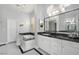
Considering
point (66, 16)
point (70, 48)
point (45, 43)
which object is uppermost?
point (66, 16)

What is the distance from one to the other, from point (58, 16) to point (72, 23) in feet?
1.85

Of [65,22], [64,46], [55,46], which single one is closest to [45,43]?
[55,46]

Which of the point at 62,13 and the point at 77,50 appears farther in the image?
the point at 62,13

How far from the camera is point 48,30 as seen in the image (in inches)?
99.2

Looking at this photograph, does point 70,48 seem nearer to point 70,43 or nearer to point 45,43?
point 70,43

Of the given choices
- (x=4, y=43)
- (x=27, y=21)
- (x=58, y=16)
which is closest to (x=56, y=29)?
(x=58, y=16)

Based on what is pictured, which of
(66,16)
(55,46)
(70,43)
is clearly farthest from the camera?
(66,16)

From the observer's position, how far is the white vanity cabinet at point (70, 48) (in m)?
1.13

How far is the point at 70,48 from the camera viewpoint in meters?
1.23

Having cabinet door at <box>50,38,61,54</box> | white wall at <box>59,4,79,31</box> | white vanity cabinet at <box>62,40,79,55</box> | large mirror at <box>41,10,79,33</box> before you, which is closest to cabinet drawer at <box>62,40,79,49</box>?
white vanity cabinet at <box>62,40,79,55</box>

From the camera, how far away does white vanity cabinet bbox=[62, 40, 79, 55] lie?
44.6 inches
